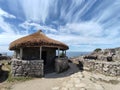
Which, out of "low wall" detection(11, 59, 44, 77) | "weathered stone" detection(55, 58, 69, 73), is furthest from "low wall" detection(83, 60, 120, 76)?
"low wall" detection(11, 59, 44, 77)

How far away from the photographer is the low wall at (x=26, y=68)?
12.4 metres

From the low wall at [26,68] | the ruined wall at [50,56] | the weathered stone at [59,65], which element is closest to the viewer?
the low wall at [26,68]

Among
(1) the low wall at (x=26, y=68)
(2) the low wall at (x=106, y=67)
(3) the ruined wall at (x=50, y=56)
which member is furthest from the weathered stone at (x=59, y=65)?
(2) the low wall at (x=106, y=67)

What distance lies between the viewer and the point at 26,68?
491 inches

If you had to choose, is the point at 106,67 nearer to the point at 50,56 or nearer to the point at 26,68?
the point at 50,56

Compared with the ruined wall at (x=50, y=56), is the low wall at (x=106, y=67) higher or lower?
lower

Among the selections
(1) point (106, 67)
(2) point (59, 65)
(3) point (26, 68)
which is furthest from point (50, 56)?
(1) point (106, 67)

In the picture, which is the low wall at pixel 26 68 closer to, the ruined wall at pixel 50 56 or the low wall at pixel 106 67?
the ruined wall at pixel 50 56

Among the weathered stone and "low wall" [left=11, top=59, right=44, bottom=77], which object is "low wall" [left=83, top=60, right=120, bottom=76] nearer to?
the weathered stone

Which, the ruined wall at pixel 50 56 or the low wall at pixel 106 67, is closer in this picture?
the low wall at pixel 106 67

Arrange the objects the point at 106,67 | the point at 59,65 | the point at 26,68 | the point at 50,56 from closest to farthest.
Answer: the point at 26,68 < the point at 106,67 < the point at 59,65 < the point at 50,56

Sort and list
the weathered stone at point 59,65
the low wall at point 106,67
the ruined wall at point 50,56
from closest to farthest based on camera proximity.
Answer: the low wall at point 106,67 < the weathered stone at point 59,65 < the ruined wall at point 50,56

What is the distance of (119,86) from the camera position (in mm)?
9844

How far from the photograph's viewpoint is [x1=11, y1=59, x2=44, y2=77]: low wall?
1244 cm
